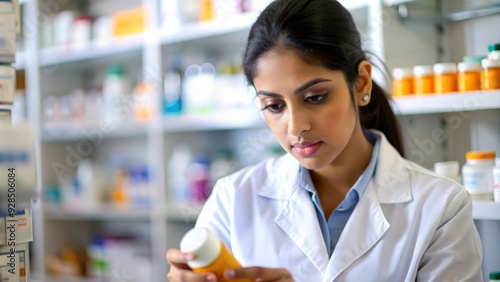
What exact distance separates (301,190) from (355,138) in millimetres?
175

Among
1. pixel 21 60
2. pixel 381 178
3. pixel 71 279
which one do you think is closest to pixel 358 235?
pixel 381 178

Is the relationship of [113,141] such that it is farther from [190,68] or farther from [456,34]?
[456,34]

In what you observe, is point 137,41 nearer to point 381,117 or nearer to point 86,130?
point 86,130

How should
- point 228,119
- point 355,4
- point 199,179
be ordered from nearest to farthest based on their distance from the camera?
1. point 355,4
2. point 228,119
3. point 199,179

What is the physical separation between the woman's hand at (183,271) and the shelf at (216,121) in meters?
1.09

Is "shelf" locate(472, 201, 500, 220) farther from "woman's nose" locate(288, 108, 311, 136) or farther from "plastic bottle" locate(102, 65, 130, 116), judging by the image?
"plastic bottle" locate(102, 65, 130, 116)

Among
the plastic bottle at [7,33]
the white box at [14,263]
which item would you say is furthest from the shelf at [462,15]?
the white box at [14,263]

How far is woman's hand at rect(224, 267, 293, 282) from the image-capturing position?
934 millimetres

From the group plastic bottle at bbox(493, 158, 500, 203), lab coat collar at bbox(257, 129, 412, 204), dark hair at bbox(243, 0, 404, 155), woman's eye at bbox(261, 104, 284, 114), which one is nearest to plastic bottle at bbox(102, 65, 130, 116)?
lab coat collar at bbox(257, 129, 412, 204)

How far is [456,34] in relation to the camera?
6.08ft

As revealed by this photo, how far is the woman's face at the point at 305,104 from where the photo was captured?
1.19 meters

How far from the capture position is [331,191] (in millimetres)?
1408

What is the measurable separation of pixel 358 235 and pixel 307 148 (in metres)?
0.23

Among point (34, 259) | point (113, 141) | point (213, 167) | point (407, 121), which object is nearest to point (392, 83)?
point (407, 121)
